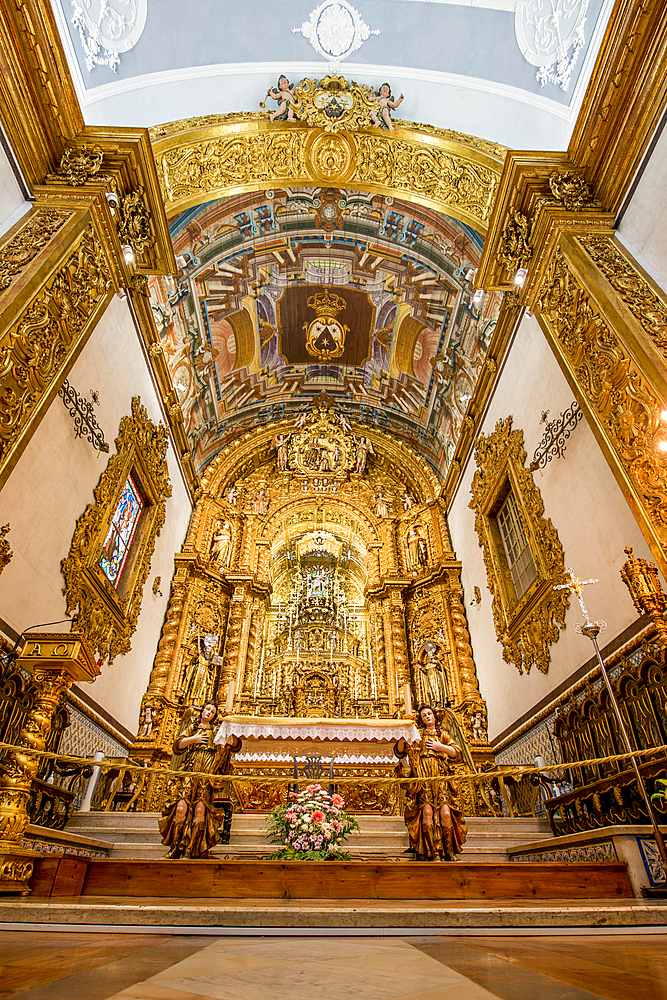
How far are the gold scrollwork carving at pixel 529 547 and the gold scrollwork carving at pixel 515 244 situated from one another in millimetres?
2725

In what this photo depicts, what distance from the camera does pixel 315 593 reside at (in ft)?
52.1

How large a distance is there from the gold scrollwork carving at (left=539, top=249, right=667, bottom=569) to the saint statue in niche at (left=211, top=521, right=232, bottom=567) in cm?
972

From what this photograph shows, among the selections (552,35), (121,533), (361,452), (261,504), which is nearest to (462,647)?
(361,452)

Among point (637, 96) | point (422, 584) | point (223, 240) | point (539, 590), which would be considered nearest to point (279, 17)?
point (223, 240)

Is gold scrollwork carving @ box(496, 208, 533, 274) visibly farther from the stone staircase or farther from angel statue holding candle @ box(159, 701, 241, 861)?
the stone staircase

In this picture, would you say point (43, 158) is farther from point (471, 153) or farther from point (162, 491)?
point (471, 153)

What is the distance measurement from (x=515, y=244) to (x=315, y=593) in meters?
10.9

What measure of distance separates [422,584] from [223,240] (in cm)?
966

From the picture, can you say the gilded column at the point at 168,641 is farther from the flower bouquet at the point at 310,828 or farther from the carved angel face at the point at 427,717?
the carved angel face at the point at 427,717

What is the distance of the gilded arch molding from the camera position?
372 inches

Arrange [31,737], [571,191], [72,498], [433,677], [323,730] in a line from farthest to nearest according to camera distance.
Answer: [433,677] < [323,730] < [571,191] < [72,498] < [31,737]

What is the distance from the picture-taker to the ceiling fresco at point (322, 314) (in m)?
11.2

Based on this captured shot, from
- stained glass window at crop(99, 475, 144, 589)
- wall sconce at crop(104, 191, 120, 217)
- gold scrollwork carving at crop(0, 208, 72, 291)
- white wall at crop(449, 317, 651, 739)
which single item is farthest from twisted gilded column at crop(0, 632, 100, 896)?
wall sconce at crop(104, 191, 120, 217)

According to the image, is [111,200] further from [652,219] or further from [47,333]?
[652,219]
